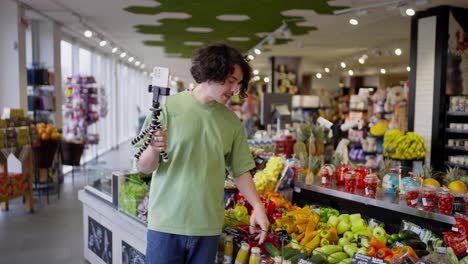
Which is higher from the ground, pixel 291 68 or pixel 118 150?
pixel 291 68

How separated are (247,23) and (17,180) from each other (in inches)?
209

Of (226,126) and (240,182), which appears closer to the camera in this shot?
(226,126)

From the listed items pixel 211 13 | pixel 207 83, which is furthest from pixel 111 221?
pixel 211 13

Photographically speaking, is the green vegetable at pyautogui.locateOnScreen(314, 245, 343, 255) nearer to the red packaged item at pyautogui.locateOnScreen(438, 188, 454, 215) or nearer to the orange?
the red packaged item at pyautogui.locateOnScreen(438, 188, 454, 215)

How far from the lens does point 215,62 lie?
1830 mm

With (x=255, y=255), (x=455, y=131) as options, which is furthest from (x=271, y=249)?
(x=455, y=131)

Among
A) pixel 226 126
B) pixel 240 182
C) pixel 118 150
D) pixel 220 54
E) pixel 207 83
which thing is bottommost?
pixel 118 150

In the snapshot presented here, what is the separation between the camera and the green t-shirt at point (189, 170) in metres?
1.90

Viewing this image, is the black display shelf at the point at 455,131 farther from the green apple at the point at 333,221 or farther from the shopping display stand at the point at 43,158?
the shopping display stand at the point at 43,158

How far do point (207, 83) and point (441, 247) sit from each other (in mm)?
1600

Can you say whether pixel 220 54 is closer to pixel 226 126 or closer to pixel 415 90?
pixel 226 126

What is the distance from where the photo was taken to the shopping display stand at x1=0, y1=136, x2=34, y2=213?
591 cm

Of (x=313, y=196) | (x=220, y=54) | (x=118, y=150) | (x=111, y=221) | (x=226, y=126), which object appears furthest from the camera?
(x=118, y=150)

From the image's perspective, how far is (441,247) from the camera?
249cm
